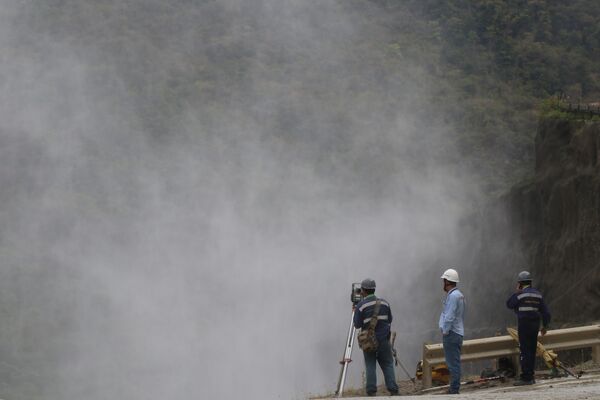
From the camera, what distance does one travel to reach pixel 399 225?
166 feet

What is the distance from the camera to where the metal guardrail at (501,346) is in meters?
13.2

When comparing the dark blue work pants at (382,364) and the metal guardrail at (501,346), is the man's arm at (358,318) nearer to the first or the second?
the dark blue work pants at (382,364)

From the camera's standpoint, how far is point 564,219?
24250 millimetres

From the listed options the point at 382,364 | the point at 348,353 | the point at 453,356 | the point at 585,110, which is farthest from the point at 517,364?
the point at 585,110

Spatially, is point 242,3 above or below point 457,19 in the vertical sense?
above

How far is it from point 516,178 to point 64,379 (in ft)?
90.1

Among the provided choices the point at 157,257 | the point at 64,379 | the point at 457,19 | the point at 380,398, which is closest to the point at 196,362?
the point at 64,379

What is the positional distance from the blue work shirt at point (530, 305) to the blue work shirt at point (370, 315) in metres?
1.76

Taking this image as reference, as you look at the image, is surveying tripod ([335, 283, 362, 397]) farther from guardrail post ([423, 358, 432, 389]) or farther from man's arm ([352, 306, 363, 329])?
guardrail post ([423, 358, 432, 389])

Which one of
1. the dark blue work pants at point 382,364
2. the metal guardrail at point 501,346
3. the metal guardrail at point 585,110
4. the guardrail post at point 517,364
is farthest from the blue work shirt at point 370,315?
the metal guardrail at point 585,110

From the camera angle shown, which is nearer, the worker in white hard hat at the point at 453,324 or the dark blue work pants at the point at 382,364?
the worker in white hard hat at the point at 453,324

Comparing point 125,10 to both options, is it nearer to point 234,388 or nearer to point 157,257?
point 157,257

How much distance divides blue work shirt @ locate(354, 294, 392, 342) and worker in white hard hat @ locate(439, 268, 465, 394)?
27.8 inches

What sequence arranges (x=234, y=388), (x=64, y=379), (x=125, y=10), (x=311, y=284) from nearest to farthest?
(x=234, y=388) < (x=64, y=379) < (x=311, y=284) < (x=125, y=10)
